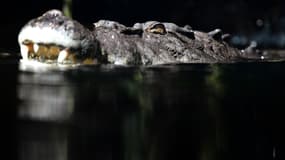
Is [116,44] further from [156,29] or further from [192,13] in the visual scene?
[192,13]

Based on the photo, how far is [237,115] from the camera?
6.79 meters

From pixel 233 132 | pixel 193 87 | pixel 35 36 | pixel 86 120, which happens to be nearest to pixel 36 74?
pixel 35 36

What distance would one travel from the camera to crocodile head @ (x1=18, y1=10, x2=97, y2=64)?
1115cm

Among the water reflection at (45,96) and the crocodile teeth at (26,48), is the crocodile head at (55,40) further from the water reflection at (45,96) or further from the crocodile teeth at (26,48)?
the water reflection at (45,96)

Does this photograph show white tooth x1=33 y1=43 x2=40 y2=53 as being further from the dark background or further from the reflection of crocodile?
the dark background

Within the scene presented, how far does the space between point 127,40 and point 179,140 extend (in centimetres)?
808

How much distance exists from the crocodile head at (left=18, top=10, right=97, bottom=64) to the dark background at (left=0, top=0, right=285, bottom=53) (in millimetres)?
15474

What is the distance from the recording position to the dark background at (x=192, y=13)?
27.5m

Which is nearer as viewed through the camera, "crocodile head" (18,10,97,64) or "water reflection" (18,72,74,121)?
"water reflection" (18,72,74,121)

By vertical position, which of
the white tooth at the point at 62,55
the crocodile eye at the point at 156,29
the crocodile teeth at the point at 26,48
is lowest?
the white tooth at the point at 62,55

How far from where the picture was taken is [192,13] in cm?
2978

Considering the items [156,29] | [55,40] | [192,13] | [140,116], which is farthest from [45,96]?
[192,13]

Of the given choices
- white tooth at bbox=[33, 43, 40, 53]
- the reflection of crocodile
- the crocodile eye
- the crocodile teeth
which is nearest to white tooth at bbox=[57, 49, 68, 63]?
the reflection of crocodile

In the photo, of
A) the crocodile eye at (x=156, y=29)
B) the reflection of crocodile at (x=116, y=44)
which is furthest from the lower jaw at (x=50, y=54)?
the crocodile eye at (x=156, y=29)
